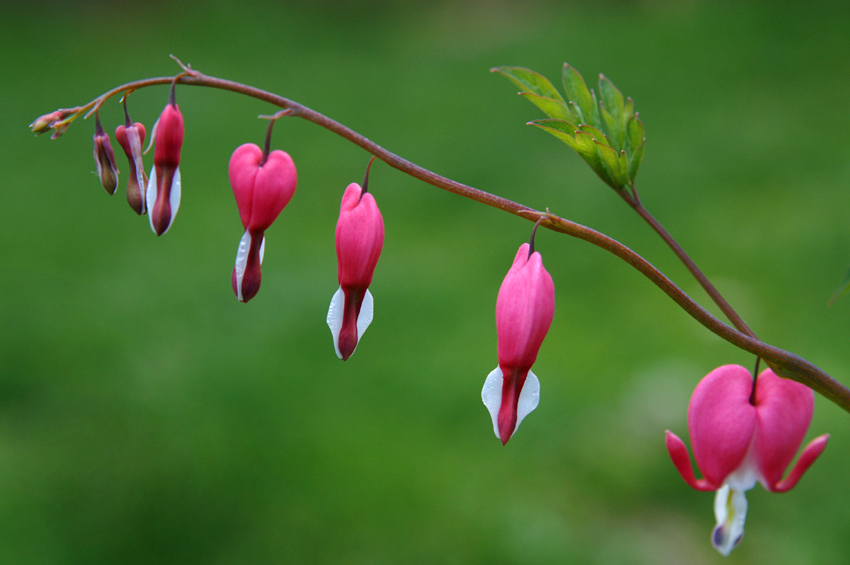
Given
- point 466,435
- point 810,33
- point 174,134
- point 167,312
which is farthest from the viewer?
point 810,33

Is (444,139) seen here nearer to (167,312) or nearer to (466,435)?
(167,312)

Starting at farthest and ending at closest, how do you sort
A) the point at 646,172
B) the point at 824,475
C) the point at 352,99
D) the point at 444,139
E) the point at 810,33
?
the point at 352,99
the point at 810,33
the point at 444,139
the point at 646,172
the point at 824,475

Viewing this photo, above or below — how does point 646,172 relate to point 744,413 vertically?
below

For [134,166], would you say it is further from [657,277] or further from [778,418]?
[778,418]

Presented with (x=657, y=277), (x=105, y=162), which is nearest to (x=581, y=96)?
(x=657, y=277)

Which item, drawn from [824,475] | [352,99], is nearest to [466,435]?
[824,475]

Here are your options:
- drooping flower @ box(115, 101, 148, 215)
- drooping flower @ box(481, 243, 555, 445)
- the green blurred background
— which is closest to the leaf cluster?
drooping flower @ box(481, 243, 555, 445)

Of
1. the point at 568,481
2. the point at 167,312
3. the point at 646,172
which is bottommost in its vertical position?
the point at 167,312

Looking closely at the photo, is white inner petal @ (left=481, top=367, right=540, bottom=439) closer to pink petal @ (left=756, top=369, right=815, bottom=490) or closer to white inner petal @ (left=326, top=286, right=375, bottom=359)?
white inner petal @ (left=326, top=286, right=375, bottom=359)
